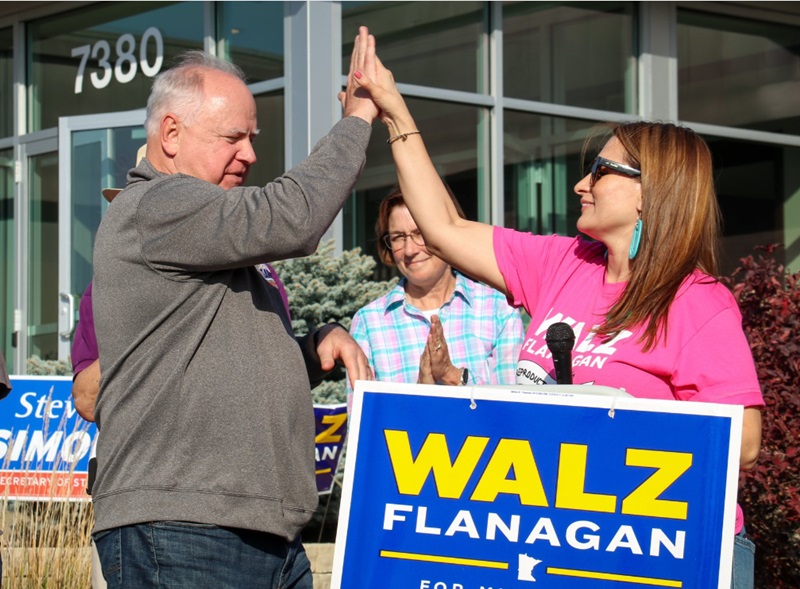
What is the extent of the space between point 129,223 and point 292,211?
39cm

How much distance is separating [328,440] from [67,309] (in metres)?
4.46

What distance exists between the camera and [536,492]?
2516mm

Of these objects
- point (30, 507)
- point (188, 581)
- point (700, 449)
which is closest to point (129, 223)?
point (188, 581)

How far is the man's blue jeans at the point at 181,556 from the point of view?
247 cm

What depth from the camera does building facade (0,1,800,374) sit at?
931cm

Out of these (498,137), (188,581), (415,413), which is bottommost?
(188,581)

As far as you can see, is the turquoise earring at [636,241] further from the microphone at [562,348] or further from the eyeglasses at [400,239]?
the eyeglasses at [400,239]

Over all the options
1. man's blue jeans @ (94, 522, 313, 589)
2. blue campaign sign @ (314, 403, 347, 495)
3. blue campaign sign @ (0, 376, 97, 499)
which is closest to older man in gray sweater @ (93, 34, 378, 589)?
man's blue jeans @ (94, 522, 313, 589)

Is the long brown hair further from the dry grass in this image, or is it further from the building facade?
the building facade

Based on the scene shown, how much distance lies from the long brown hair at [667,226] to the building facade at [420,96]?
593cm

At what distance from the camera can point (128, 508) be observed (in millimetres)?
2488

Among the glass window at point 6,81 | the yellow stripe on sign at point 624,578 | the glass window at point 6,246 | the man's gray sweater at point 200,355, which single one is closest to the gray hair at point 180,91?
the man's gray sweater at point 200,355

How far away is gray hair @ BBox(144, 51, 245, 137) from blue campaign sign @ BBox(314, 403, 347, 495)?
3.58 meters

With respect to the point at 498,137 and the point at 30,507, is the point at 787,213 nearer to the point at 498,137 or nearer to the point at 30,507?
the point at 498,137
